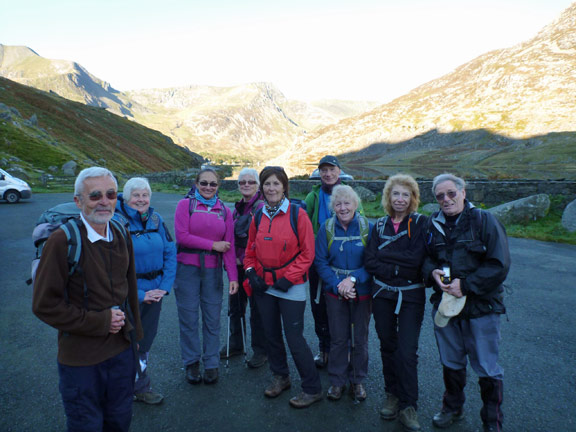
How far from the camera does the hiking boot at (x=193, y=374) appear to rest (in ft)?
12.4

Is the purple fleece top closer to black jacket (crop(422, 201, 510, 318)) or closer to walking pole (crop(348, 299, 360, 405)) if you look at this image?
walking pole (crop(348, 299, 360, 405))

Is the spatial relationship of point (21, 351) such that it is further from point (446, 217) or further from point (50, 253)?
point (446, 217)

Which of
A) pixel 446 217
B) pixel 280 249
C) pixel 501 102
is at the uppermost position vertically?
pixel 501 102

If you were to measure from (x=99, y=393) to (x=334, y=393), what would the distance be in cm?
224

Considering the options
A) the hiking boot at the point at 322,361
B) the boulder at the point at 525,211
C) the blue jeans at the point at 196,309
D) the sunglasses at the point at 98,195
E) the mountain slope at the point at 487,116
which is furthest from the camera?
the mountain slope at the point at 487,116

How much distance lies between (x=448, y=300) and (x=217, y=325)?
8.27ft

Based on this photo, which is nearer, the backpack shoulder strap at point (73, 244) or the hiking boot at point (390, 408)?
the backpack shoulder strap at point (73, 244)

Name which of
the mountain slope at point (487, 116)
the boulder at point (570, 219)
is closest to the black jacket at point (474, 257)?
the boulder at point (570, 219)

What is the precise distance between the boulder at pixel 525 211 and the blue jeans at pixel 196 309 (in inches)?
467

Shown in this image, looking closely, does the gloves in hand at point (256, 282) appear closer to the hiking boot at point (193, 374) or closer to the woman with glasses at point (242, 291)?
the woman with glasses at point (242, 291)

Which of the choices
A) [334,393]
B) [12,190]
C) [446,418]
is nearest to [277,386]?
[334,393]

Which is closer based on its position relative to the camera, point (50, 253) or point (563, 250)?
point (50, 253)

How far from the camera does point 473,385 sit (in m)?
3.74

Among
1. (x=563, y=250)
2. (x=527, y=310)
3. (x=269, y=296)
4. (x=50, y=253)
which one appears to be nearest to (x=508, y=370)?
(x=527, y=310)
